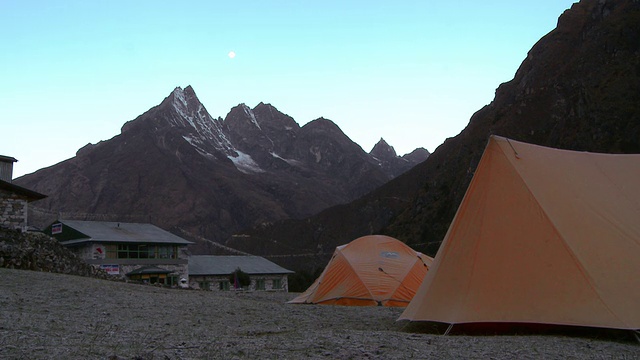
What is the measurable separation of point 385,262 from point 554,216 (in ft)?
25.0

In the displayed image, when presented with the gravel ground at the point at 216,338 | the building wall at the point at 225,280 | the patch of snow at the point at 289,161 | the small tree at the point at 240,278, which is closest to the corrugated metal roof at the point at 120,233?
the building wall at the point at 225,280

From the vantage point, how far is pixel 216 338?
6719 millimetres

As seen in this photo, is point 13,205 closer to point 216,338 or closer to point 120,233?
point 216,338

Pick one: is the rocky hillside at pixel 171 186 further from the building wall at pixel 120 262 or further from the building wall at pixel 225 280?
the building wall at pixel 120 262

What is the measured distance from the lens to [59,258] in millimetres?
19156

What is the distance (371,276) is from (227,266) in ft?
107

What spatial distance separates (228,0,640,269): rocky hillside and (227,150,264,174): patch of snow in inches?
3628

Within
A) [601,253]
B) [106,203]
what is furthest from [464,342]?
[106,203]

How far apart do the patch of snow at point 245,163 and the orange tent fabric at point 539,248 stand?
164 metres

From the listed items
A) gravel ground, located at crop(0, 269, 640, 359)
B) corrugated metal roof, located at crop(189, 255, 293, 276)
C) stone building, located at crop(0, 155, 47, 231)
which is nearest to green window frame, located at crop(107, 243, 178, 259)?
corrugated metal roof, located at crop(189, 255, 293, 276)

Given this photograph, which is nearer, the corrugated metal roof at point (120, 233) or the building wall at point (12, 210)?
the building wall at point (12, 210)

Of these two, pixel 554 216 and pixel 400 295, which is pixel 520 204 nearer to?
pixel 554 216

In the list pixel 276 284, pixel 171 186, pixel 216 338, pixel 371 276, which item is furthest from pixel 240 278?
pixel 171 186

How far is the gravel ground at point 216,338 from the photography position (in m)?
5.66
